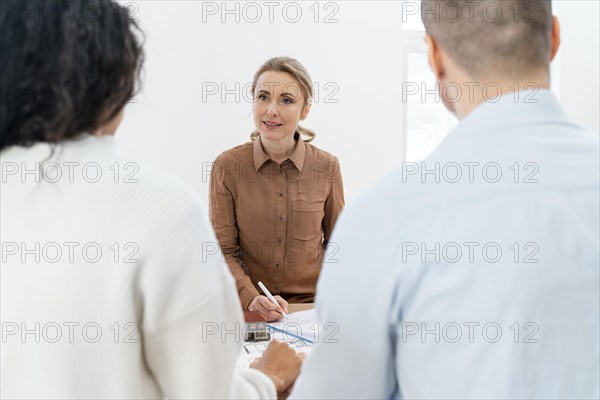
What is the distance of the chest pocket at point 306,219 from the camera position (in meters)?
2.63

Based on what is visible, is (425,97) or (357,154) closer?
(357,154)

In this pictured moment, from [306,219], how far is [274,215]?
0.14m

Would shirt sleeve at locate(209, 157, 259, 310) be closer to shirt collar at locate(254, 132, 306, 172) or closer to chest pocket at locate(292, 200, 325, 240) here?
shirt collar at locate(254, 132, 306, 172)

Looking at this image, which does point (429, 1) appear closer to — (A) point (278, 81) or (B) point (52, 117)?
(B) point (52, 117)

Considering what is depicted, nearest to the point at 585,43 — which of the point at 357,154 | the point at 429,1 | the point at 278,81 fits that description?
the point at 357,154

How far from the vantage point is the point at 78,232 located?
0.89 metres

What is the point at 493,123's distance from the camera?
2.86 feet

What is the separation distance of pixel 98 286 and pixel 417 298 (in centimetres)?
45

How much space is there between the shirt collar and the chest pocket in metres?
0.17

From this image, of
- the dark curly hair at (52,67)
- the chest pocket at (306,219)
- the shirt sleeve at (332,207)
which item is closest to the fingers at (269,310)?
the chest pocket at (306,219)

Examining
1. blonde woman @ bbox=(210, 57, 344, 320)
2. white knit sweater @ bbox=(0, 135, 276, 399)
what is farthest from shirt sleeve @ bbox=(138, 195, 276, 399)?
blonde woman @ bbox=(210, 57, 344, 320)

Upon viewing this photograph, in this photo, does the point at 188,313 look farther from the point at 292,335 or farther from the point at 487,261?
the point at 292,335

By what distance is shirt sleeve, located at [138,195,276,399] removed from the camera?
3.00ft

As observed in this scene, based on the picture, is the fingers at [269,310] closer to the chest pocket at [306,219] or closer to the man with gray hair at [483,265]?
the chest pocket at [306,219]
